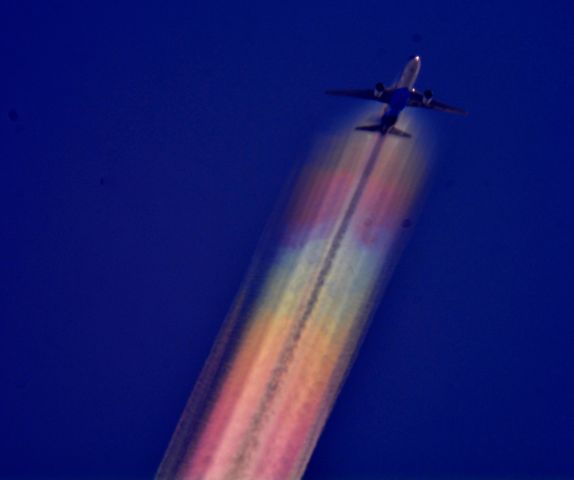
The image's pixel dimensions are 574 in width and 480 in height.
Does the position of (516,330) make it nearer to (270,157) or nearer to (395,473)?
(395,473)

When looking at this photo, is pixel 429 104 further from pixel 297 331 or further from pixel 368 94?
pixel 297 331

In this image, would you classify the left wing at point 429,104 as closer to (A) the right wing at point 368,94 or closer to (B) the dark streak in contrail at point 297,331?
(A) the right wing at point 368,94

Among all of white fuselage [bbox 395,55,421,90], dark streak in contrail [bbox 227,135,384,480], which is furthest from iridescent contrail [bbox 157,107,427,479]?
white fuselage [bbox 395,55,421,90]

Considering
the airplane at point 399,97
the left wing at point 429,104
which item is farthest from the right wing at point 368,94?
the left wing at point 429,104

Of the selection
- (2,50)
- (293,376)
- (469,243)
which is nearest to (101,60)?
(2,50)

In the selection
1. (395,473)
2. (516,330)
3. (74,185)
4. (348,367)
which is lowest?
(395,473)

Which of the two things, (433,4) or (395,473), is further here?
(433,4)

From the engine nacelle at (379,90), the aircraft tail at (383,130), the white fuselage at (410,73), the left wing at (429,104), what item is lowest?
the aircraft tail at (383,130)
